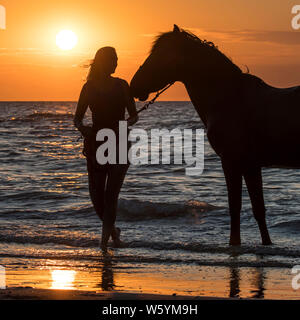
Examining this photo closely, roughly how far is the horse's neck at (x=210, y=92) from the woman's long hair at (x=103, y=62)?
3.14 feet

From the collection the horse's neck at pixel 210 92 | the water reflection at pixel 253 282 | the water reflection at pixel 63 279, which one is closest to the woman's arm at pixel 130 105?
the horse's neck at pixel 210 92

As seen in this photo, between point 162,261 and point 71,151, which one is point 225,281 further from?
point 71,151

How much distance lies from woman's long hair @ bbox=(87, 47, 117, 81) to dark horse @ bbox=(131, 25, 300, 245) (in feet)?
1.61

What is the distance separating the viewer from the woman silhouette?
7.47 m

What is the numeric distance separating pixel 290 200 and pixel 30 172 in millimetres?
8719

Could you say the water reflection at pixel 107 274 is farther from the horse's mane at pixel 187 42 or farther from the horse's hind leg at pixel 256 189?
the horse's mane at pixel 187 42

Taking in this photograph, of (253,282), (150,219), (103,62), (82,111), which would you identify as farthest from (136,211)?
(253,282)

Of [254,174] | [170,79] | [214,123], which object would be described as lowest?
[254,174]

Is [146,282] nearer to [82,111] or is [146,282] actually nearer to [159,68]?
[82,111]

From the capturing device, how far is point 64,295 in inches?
196

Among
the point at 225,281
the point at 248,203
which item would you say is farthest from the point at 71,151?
the point at 225,281

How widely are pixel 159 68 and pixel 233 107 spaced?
39.1 inches

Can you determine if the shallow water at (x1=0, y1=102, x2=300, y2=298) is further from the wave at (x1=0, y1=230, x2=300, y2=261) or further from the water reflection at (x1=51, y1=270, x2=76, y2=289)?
the water reflection at (x1=51, y1=270, x2=76, y2=289)

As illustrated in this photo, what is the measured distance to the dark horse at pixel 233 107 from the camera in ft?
24.3
